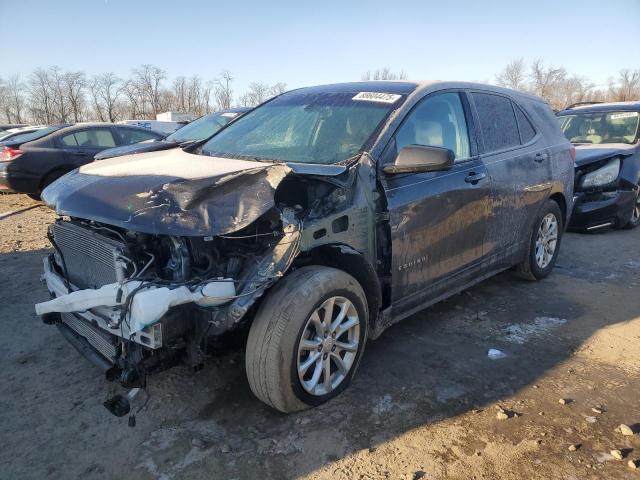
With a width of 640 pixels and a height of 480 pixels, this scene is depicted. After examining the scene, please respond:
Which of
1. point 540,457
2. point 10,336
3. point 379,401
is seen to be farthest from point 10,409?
point 540,457

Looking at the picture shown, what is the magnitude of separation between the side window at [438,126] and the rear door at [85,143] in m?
7.57

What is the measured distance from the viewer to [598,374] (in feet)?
10.5

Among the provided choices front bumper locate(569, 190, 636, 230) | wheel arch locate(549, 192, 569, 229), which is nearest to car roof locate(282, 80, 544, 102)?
wheel arch locate(549, 192, 569, 229)

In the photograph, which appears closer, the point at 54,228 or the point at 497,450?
the point at 497,450

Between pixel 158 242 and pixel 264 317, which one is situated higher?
pixel 158 242

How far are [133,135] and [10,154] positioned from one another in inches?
85.6

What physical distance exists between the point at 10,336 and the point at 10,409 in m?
1.09

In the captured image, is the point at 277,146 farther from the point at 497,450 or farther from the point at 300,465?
the point at 497,450

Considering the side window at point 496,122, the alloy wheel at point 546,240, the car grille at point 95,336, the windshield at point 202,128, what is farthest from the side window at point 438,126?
the windshield at point 202,128

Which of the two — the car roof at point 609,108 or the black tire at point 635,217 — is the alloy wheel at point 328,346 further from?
the car roof at point 609,108

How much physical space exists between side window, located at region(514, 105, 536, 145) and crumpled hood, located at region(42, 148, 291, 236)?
272 cm

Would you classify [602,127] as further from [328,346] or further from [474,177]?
[328,346]

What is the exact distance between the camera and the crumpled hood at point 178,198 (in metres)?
2.43

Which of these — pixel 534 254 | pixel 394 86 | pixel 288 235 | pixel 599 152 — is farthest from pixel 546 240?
pixel 288 235
